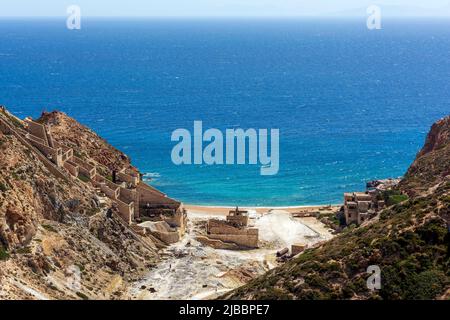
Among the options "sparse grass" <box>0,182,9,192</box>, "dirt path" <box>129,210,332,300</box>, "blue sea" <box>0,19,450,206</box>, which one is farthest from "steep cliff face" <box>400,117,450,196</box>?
"sparse grass" <box>0,182,9,192</box>

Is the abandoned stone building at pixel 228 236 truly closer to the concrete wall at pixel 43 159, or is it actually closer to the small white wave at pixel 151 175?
the concrete wall at pixel 43 159

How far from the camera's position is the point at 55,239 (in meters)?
55.5

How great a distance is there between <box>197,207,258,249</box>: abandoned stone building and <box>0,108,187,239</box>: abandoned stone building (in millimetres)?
2213

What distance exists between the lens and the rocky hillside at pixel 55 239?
5110 cm

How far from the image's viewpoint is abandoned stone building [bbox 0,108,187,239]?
6322 centimetres

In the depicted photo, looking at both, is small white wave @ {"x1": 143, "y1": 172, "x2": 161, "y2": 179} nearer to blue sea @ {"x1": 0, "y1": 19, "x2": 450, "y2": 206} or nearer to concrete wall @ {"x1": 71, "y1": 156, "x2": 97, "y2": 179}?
blue sea @ {"x1": 0, "y1": 19, "x2": 450, "y2": 206}

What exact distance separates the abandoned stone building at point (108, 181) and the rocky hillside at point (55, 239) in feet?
4.76

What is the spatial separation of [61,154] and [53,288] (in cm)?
1572

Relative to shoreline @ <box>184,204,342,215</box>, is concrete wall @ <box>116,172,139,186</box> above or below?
below

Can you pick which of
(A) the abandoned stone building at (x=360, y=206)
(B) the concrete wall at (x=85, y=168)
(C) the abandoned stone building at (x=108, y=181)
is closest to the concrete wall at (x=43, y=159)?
(C) the abandoned stone building at (x=108, y=181)

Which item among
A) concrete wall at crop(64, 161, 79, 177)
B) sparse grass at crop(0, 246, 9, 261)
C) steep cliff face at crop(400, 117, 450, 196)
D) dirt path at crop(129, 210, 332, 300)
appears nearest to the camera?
sparse grass at crop(0, 246, 9, 261)
